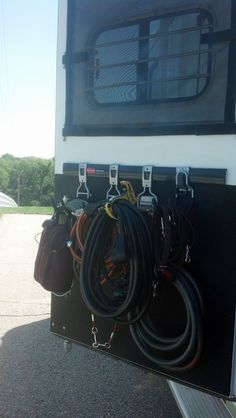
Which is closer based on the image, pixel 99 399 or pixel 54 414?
pixel 54 414

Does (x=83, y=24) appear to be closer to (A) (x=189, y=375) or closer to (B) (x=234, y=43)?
(B) (x=234, y=43)

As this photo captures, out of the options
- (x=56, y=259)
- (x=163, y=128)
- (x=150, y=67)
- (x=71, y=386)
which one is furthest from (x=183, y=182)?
(x=71, y=386)

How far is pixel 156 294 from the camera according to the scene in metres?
1.98

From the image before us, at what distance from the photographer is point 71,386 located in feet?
10.3

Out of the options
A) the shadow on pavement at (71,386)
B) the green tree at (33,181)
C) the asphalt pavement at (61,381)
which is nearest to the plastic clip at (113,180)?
the asphalt pavement at (61,381)

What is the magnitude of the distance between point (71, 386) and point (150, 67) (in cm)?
228

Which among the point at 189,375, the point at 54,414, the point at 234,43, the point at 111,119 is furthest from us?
the point at 54,414

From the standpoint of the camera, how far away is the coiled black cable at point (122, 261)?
1.82 m

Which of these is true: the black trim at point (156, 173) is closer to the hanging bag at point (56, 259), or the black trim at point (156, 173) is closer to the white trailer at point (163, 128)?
the white trailer at point (163, 128)

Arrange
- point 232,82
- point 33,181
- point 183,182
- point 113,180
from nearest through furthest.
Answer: point 232,82 < point 183,182 < point 113,180 < point 33,181

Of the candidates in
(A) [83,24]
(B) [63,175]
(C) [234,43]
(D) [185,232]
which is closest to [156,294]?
(D) [185,232]

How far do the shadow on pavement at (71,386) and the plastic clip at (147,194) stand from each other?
5.11 feet

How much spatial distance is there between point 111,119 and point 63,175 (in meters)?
0.41

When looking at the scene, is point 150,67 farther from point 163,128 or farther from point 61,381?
point 61,381
